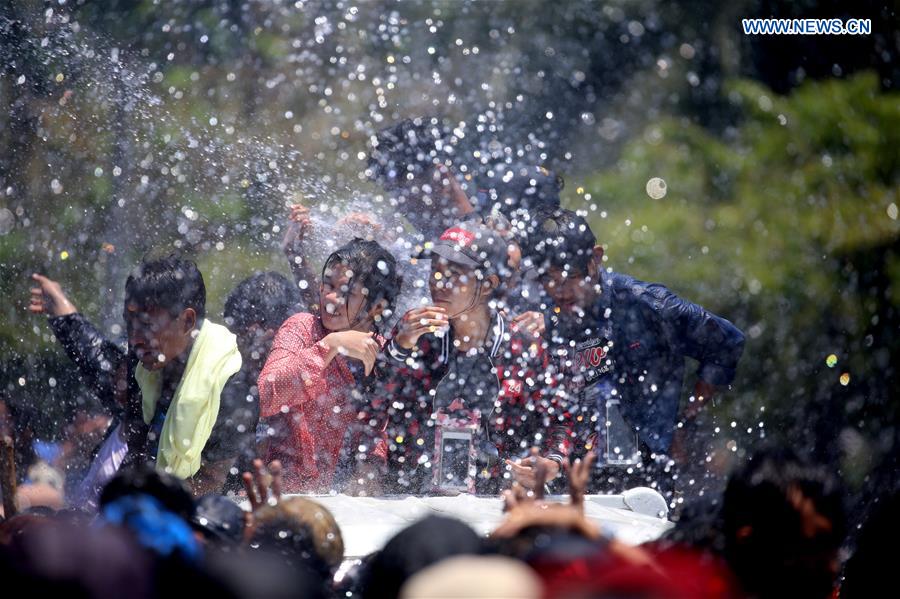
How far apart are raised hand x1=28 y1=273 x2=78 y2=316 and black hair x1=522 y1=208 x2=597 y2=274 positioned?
116 centimetres

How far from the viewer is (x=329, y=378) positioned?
239 centimetres

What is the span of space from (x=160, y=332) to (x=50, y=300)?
0.38 meters

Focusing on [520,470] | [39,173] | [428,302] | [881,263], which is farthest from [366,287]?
[881,263]

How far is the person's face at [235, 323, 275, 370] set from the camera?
247cm

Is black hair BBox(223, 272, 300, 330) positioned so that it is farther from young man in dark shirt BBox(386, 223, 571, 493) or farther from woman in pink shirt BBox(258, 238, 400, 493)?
young man in dark shirt BBox(386, 223, 571, 493)

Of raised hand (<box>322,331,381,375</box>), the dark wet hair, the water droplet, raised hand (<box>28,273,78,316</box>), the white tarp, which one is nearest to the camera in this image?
the dark wet hair

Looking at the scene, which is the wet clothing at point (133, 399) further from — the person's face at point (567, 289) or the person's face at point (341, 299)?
the person's face at point (567, 289)

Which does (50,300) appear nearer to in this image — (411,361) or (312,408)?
(312,408)

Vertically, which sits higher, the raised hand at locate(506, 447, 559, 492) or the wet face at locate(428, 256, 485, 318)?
the wet face at locate(428, 256, 485, 318)

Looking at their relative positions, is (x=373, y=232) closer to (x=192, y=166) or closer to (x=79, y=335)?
(x=192, y=166)

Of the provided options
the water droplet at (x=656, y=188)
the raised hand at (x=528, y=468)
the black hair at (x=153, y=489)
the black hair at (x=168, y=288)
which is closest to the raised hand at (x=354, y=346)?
the black hair at (x=168, y=288)

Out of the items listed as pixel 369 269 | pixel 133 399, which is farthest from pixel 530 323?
pixel 133 399

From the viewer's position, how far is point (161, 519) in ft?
3.89

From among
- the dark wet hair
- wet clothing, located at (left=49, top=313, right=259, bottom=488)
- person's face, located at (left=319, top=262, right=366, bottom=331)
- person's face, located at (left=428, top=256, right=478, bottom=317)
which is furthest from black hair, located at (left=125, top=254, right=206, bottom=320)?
the dark wet hair
